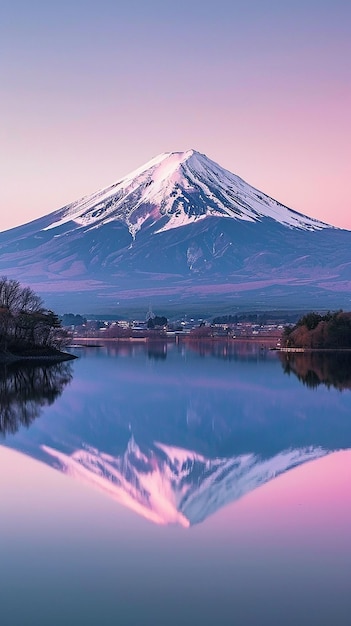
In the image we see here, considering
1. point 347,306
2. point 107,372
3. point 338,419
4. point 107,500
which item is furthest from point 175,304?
point 107,500

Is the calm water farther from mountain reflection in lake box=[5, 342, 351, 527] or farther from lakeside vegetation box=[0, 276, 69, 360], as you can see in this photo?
lakeside vegetation box=[0, 276, 69, 360]

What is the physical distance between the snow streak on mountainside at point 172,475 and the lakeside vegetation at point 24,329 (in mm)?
30960

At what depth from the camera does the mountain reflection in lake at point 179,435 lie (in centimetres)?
1362

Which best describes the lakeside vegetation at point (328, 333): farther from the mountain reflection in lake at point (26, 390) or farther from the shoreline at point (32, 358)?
the mountain reflection in lake at point (26, 390)

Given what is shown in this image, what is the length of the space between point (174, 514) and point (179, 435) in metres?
8.68

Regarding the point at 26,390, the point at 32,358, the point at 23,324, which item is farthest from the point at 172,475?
the point at 32,358

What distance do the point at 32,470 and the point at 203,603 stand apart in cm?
751

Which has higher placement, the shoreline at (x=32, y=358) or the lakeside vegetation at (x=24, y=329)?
the lakeside vegetation at (x=24, y=329)

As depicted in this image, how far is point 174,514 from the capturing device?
11664 mm

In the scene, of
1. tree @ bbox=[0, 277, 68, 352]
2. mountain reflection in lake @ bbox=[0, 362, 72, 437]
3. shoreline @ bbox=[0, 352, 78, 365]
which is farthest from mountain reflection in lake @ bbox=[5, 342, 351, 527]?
tree @ bbox=[0, 277, 68, 352]

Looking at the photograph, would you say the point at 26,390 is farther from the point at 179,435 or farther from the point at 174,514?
the point at 174,514

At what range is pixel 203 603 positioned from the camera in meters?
7.93

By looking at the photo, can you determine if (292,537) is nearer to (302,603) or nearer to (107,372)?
(302,603)

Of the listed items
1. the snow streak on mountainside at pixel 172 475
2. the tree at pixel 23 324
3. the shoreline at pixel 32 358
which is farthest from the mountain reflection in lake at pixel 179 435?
the tree at pixel 23 324
